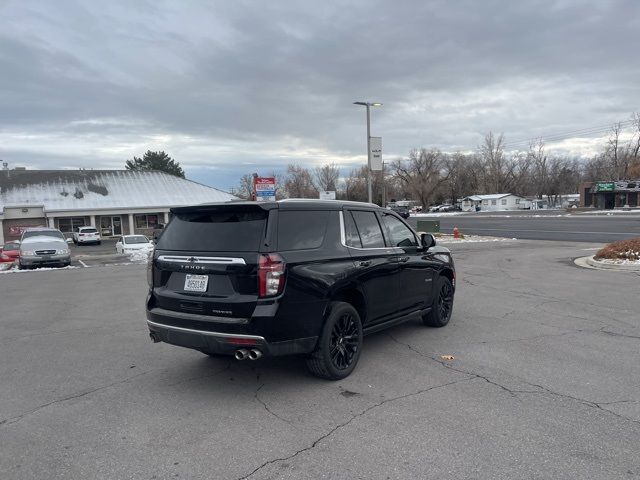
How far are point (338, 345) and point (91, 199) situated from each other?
166 feet

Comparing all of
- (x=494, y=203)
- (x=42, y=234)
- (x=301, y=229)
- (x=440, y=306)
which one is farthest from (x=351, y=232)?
(x=494, y=203)

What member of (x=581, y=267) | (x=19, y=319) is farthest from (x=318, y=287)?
(x=581, y=267)

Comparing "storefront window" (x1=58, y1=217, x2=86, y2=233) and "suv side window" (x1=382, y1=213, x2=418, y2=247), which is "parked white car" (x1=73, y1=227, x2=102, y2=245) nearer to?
"storefront window" (x1=58, y1=217, x2=86, y2=233)

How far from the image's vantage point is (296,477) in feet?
10.8

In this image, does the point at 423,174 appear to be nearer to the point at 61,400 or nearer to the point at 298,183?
the point at 298,183

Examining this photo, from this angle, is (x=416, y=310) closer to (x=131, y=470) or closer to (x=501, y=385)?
(x=501, y=385)

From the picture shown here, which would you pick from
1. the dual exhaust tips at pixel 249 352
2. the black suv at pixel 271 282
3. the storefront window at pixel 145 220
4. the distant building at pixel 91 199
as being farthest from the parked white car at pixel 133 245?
the dual exhaust tips at pixel 249 352

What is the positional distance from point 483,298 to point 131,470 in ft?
25.2

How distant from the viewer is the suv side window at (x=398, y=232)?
6.25 metres

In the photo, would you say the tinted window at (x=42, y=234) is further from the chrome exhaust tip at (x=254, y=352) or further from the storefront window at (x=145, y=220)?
the storefront window at (x=145, y=220)

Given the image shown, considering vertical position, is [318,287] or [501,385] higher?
[318,287]

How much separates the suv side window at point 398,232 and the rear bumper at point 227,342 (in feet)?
6.59

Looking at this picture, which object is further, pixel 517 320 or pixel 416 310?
pixel 517 320

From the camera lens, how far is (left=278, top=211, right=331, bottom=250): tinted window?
4695 mm
